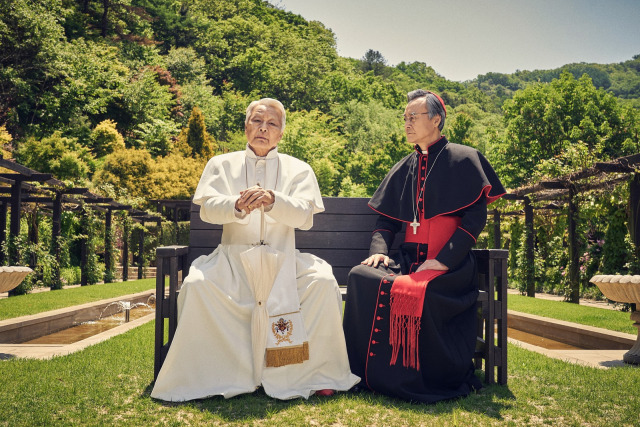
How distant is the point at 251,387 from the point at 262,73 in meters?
42.6

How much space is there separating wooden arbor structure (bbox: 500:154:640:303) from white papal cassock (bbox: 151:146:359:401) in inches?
249

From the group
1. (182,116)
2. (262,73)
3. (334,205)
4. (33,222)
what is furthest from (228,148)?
(334,205)

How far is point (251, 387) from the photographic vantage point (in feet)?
10.8

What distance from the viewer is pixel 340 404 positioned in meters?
3.08

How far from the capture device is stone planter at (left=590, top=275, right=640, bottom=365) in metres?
4.42

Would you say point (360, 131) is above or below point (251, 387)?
above

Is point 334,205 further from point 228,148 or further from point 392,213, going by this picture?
point 228,148

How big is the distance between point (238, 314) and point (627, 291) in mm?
3113

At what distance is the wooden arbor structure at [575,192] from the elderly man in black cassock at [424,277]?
544 centimetres

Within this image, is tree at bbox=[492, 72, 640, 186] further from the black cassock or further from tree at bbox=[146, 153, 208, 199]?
the black cassock

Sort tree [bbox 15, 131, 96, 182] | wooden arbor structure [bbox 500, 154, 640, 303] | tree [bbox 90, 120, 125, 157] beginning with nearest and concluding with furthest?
wooden arbor structure [bbox 500, 154, 640, 303], tree [bbox 15, 131, 96, 182], tree [bbox 90, 120, 125, 157]

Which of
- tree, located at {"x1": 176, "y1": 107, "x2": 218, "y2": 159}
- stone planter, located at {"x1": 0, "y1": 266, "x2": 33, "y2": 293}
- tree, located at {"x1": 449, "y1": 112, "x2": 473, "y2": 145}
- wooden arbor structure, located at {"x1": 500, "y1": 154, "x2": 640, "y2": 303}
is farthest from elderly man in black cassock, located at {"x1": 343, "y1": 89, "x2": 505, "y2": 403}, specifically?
tree, located at {"x1": 449, "y1": 112, "x2": 473, "y2": 145}

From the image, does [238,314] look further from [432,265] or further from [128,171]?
[128,171]

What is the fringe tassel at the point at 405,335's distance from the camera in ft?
10.8
